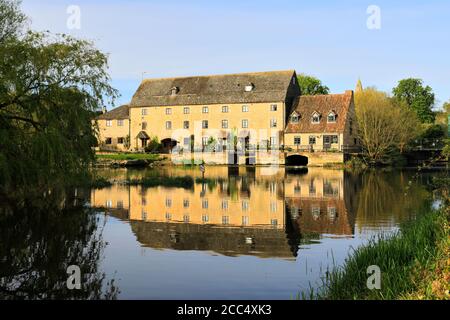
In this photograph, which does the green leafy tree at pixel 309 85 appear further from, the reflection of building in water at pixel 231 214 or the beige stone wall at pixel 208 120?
the reflection of building in water at pixel 231 214

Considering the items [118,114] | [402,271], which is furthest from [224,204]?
[118,114]

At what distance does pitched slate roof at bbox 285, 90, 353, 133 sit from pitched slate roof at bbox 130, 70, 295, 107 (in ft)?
10.6

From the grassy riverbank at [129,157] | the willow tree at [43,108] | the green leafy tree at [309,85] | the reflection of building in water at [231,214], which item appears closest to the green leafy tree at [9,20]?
the willow tree at [43,108]

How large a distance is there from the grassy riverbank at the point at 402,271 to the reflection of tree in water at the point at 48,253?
4489mm

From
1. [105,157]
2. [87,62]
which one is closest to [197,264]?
[87,62]

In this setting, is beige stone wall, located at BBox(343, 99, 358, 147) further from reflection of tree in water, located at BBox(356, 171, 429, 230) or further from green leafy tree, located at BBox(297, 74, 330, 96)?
reflection of tree in water, located at BBox(356, 171, 429, 230)

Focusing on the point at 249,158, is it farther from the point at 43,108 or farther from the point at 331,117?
the point at 43,108

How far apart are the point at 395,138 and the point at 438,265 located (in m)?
51.9

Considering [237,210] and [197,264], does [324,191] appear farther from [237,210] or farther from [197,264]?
[197,264]

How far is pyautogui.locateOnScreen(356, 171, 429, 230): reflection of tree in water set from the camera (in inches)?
759

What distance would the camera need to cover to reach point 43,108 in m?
17.2

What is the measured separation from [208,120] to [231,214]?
156 ft

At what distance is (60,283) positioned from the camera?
10.6 meters

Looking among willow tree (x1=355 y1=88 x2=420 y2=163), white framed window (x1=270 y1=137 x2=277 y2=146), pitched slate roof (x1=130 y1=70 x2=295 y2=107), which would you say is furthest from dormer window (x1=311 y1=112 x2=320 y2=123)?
white framed window (x1=270 y1=137 x2=277 y2=146)
